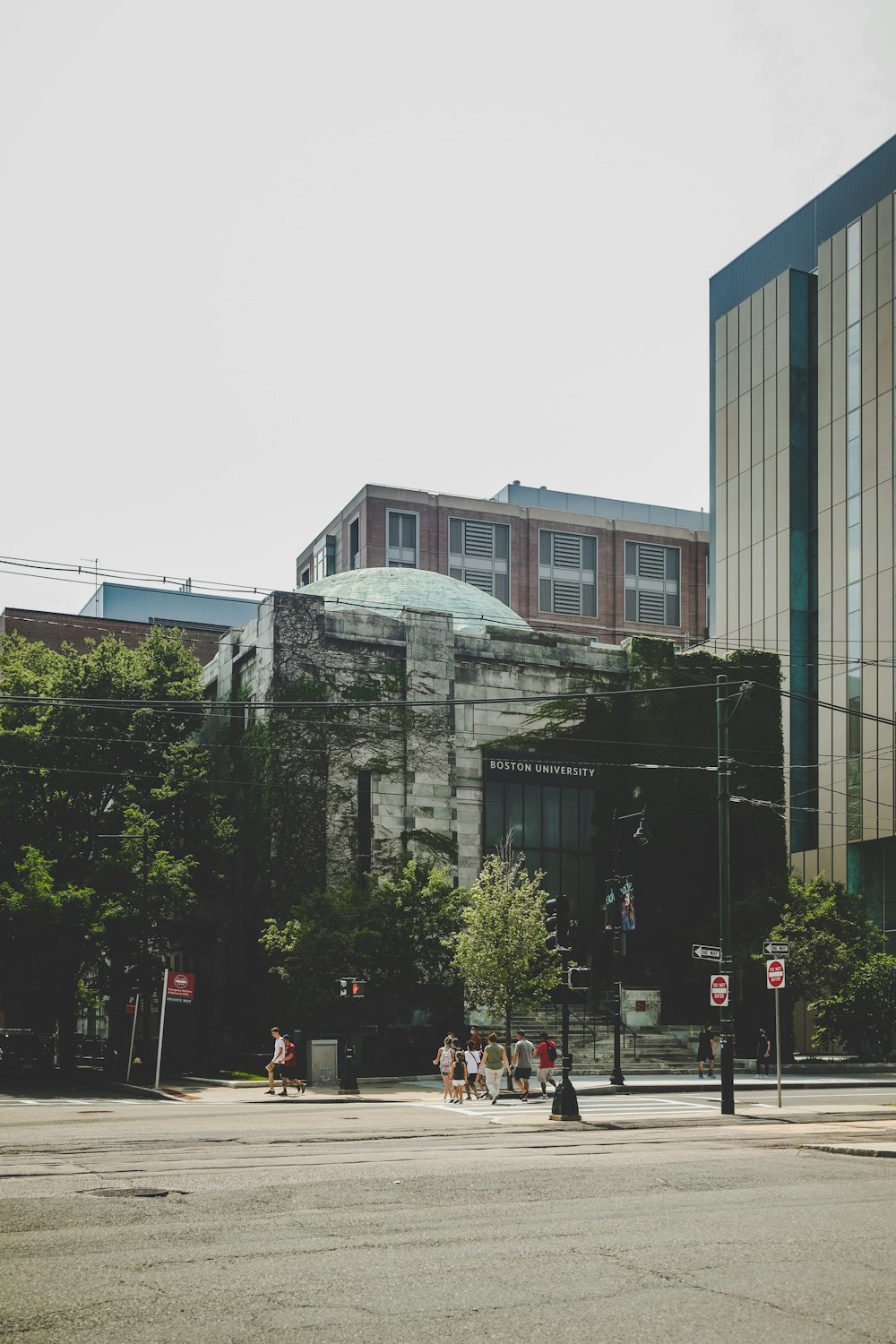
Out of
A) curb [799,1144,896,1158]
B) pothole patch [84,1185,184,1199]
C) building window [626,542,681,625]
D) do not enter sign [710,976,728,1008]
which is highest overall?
building window [626,542,681,625]

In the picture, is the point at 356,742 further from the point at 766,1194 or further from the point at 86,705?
the point at 766,1194

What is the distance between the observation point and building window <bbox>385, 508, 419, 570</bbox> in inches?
3752

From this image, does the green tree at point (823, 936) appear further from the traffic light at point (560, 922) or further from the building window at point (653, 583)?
the building window at point (653, 583)

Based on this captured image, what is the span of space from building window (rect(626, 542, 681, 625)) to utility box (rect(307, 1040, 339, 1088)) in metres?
66.5

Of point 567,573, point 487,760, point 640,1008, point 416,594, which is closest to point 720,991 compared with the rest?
point 640,1008

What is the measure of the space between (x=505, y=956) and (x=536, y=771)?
44.7ft

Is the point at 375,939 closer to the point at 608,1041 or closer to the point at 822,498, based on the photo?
the point at 608,1041

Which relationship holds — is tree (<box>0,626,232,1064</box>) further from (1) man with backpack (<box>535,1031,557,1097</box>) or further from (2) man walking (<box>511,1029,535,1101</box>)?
(1) man with backpack (<box>535,1031,557,1097</box>)

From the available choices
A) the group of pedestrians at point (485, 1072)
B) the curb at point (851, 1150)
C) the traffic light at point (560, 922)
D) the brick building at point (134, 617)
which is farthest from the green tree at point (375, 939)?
the brick building at point (134, 617)

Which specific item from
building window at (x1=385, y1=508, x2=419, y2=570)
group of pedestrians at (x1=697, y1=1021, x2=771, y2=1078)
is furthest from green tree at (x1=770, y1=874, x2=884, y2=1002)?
building window at (x1=385, y1=508, x2=419, y2=570)

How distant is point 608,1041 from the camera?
49.6 metres

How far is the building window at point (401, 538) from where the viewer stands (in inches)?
3752

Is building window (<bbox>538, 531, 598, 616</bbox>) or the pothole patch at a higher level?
building window (<bbox>538, 531, 598, 616</bbox>)

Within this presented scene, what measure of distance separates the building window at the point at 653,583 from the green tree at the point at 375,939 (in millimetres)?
56282
